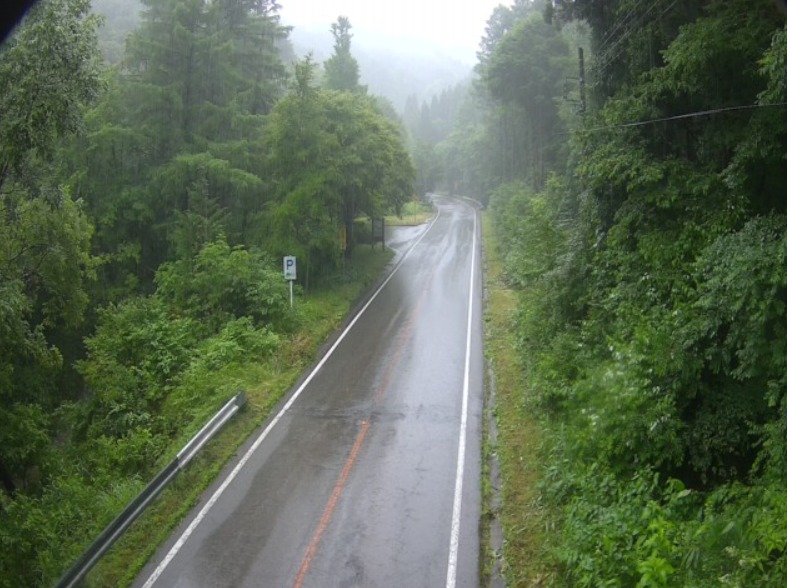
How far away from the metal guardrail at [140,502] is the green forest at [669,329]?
6.30 meters

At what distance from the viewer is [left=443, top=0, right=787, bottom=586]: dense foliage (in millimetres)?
8406

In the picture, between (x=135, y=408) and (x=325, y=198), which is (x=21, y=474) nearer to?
(x=135, y=408)

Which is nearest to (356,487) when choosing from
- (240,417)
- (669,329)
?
(240,417)

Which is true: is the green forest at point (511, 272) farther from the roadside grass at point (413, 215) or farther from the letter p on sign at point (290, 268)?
the roadside grass at point (413, 215)

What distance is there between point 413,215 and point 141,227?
3952 centimetres

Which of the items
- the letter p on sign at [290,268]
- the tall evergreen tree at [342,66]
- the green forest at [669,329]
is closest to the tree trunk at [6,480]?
the letter p on sign at [290,268]

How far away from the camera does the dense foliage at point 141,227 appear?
12.9 m

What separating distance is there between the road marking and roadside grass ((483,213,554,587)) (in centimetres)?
280

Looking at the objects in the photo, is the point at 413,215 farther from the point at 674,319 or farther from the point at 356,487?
the point at 674,319

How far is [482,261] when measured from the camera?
38844 mm

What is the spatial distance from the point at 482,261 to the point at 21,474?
2641 centimetres

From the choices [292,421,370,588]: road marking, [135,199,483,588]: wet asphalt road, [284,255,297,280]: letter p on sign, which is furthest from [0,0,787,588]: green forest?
[292,421,370,588]: road marking

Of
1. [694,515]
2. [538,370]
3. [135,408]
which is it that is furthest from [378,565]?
[135,408]

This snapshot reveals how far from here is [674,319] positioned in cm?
1100
